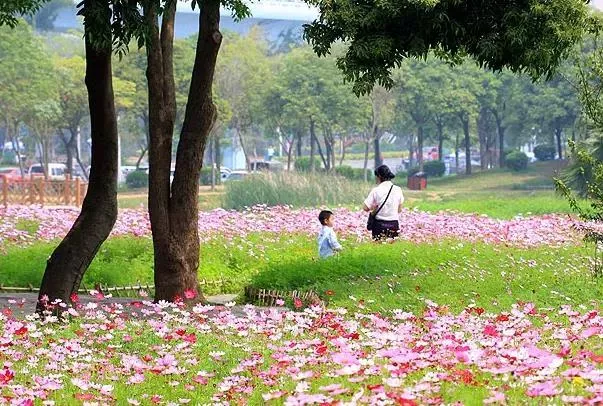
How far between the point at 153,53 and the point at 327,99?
48.6 metres

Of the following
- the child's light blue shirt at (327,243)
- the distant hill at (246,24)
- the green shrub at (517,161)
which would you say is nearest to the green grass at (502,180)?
the green shrub at (517,161)

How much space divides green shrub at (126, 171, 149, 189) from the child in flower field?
47084mm

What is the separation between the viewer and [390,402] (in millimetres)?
5312

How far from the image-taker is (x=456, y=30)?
1313cm

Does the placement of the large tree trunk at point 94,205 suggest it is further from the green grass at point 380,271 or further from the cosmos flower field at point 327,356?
the green grass at point 380,271

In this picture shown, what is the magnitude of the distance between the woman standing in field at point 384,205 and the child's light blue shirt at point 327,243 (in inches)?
26.1

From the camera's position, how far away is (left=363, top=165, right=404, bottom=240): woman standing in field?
1606cm

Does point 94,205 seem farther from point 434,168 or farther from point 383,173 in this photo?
point 434,168

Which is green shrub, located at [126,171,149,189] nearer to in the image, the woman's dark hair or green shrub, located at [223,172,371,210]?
green shrub, located at [223,172,371,210]

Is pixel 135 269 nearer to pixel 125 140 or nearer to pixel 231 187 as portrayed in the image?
pixel 231 187

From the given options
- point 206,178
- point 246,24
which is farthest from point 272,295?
point 246,24

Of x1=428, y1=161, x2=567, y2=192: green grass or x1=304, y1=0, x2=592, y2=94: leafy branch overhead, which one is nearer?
x1=304, y1=0, x2=592, y2=94: leafy branch overhead

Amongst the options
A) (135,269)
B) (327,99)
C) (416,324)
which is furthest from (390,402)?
(327,99)

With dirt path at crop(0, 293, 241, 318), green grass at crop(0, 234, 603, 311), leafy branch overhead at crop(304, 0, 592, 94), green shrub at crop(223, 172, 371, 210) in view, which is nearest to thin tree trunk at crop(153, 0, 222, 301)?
dirt path at crop(0, 293, 241, 318)
